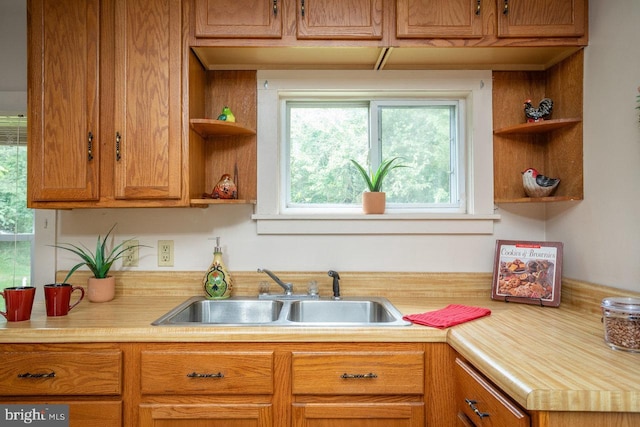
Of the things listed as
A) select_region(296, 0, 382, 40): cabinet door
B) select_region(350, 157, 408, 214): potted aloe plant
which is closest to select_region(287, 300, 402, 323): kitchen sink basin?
select_region(350, 157, 408, 214): potted aloe plant

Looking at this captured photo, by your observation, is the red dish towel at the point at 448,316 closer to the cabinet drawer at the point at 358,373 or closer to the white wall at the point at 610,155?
the cabinet drawer at the point at 358,373

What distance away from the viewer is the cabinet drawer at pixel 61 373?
137cm

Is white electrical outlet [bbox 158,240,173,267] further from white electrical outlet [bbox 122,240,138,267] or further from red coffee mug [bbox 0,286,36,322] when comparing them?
red coffee mug [bbox 0,286,36,322]

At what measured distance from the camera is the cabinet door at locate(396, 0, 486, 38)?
169 centimetres

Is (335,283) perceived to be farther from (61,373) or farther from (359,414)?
(61,373)

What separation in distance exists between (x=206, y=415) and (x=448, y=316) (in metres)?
0.89

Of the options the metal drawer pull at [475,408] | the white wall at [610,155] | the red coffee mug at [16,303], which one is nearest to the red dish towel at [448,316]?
the metal drawer pull at [475,408]

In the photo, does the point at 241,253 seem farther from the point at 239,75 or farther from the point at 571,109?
the point at 571,109

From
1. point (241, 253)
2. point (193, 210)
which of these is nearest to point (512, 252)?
point (241, 253)

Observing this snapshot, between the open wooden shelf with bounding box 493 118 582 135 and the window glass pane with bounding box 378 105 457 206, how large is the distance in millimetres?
253

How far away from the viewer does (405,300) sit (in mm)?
1868

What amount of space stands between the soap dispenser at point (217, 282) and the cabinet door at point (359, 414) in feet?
2.16

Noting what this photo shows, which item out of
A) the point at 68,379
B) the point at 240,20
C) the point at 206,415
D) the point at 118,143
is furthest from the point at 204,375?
the point at 240,20

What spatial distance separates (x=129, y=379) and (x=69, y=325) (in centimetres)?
28
